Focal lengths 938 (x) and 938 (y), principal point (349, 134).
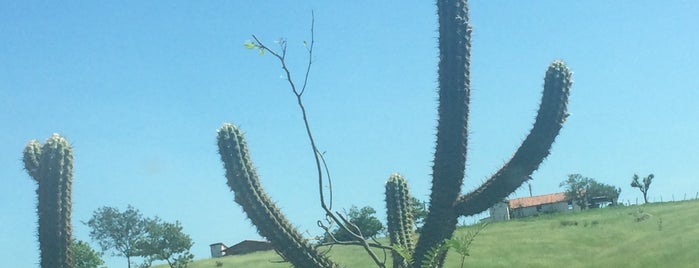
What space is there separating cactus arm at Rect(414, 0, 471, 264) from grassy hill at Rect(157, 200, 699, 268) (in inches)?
1447

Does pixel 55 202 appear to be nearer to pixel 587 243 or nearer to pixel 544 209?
pixel 587 243

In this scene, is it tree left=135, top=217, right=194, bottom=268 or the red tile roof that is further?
the red tile roof

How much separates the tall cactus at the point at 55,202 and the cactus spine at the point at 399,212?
173 inches

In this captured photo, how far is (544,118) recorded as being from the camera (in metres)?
12.2

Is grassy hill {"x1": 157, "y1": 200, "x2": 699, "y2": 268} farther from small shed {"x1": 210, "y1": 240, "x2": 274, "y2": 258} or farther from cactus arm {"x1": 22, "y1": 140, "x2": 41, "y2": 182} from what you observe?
cactus arm {"x1": 22, "y1": 140, "x2": 41, "y2": 182}

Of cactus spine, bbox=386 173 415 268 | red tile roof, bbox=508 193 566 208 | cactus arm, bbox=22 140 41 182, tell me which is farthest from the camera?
red tile roof, bbox=508 193 566 208

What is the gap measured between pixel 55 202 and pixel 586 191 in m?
93.4

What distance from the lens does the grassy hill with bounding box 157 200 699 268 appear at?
51.7 m

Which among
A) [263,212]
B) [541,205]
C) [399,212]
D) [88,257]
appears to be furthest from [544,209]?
[263,212]

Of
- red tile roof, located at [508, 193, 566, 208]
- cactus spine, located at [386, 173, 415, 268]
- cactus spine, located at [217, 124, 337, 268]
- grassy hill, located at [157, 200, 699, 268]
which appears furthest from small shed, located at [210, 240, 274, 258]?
cactus spine, located at [217, 124, 337, 268]

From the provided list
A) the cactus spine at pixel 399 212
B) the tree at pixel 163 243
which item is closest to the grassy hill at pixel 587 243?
the tree at pixel 163 243

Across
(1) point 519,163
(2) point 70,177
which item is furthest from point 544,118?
(2) point 70,177

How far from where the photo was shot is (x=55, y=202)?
433 inches

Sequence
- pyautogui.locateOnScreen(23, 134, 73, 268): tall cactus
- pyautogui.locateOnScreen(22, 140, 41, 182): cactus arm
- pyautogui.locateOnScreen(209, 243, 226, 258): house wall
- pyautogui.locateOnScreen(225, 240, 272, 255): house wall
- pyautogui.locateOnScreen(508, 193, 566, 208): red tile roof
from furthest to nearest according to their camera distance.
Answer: pyautogui.locateOnScreen(508, 193, 566, 208): red tile roof → pyautogui.locateOnScreen(209, 243, 226, 258): house wall → pyautogui.locateOnScreen(225, 240, 272, 255): house wall → pyautogui.locateOnScreen(22, 140, 41, 182): cactus arm → pyautogui.locateOnScreen(23, 134, 73, 268): tall cactus
